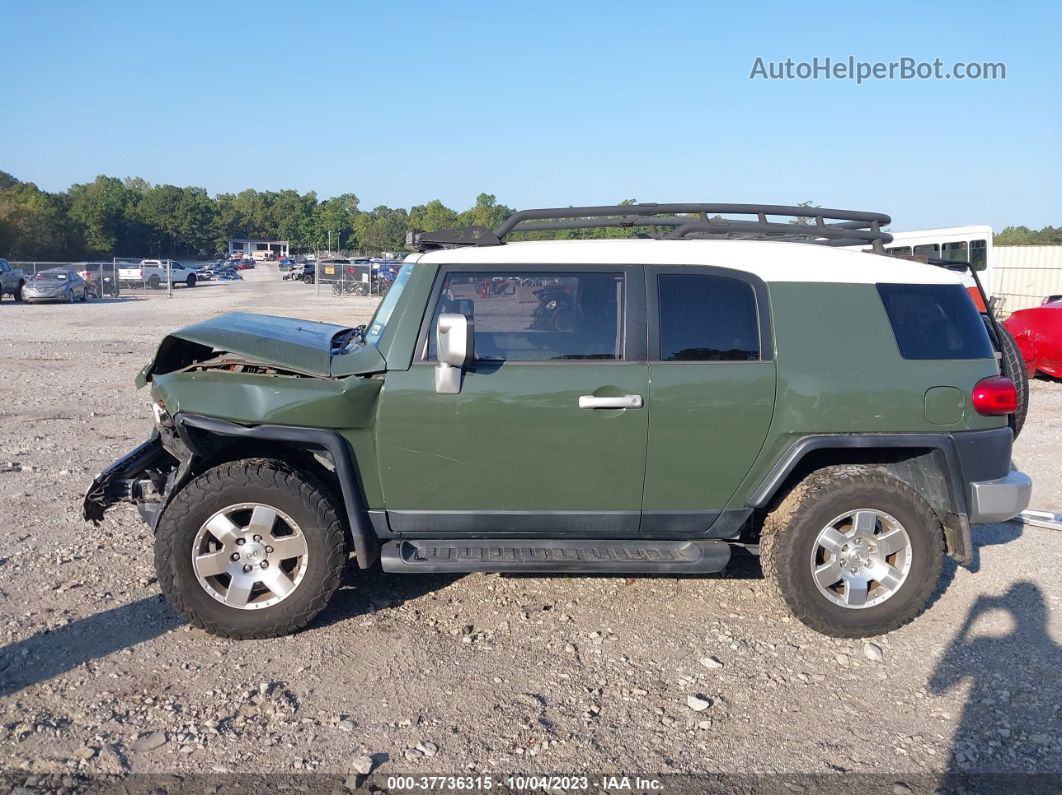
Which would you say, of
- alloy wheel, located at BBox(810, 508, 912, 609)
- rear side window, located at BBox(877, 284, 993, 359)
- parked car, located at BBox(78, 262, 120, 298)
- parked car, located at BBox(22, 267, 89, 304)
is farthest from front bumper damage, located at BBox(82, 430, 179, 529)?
parked car, located at BBox(78, 262, 120, 298)

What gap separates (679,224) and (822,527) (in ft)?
6.03

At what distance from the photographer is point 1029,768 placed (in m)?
3.45

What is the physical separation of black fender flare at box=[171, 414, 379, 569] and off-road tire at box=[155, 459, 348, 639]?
4.0 inches

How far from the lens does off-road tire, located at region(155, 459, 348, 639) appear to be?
429 centimetres

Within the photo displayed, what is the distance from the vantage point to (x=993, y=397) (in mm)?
4559

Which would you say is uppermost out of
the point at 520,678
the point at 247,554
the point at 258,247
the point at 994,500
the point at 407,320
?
the point at 258,247

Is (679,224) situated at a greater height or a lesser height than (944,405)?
greater

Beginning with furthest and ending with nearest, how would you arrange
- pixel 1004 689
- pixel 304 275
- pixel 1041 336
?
pixel 304 275, pixel 1041 336, pixel 1004 689

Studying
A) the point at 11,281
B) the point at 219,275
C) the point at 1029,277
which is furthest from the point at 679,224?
the point at 219,275

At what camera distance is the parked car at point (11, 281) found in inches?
1248

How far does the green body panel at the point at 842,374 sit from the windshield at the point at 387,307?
6.23ft

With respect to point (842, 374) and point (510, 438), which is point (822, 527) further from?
point (510, 438)

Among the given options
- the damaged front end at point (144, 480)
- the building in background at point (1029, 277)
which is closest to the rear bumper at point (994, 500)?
the damaged front end at point (144, 480)

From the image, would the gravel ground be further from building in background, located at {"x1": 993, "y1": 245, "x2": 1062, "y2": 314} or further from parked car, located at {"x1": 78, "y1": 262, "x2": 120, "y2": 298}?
parked car, located at {"x1": 78, "y1": 262, "x2": 120, "y2": 298}
